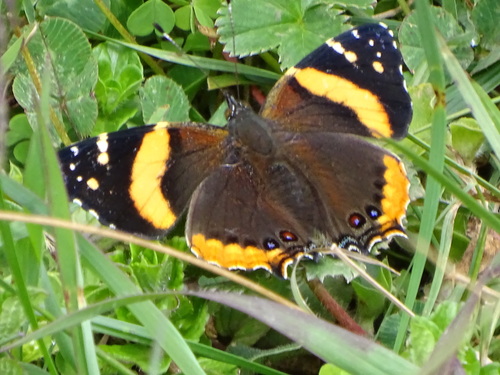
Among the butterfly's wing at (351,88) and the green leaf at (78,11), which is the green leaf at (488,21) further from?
the green leaf at (78,11)

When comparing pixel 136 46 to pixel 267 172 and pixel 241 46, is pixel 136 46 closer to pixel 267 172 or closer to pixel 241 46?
pixel 241 46

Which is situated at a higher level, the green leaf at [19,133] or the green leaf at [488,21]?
the green leaf at [488,21]

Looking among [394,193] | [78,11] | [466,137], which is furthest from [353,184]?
[78,11]

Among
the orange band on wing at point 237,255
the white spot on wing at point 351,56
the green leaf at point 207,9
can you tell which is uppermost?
the green leaf at point 207,9

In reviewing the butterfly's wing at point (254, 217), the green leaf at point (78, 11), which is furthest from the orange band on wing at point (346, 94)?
the green leaf at point (78, 11)

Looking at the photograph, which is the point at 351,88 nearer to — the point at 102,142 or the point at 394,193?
the point at 394,193

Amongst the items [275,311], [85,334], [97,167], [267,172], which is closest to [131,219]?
[97,167]

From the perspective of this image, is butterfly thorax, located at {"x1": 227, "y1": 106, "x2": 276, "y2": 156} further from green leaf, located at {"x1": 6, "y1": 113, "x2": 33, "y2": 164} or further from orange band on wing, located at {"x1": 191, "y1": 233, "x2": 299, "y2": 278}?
green leaf, located at {"x1": 6, "y1": 113, "x2": 33, "y2": 164}

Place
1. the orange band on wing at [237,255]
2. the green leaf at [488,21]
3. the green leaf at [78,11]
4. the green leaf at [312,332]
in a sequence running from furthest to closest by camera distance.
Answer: the green leaf at [78,11], the green leaf at [488,21], the orange band on wing at [237,255], the green leaf at [312,332]
